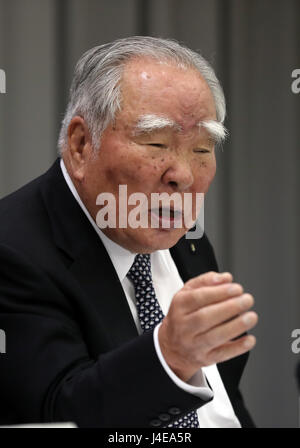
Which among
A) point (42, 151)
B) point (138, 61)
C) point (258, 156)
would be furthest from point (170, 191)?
point (258, 156)

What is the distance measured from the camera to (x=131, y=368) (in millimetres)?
1040

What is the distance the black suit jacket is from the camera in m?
1.04

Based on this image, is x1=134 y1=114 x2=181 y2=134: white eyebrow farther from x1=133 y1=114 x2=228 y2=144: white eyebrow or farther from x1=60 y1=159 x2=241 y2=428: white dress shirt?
x1=60 y1=159 x2=241 y2=428: white dress shirt

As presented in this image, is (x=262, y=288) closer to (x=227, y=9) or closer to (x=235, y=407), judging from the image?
(x=227, y=9)

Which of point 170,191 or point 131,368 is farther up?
point 170,191

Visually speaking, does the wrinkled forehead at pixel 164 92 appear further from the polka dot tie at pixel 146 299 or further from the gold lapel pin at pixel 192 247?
the gold lapel pin at pixel 192 247

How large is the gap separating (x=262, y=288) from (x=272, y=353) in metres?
0.25

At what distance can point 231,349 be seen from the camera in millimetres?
959

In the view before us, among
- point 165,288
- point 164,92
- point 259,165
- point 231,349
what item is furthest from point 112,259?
point 259,165

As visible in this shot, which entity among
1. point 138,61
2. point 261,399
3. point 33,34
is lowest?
point 261,399

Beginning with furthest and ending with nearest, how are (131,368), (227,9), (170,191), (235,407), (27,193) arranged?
(227,9) < (235,407) < (27,193) < (170,191) < (131,368)

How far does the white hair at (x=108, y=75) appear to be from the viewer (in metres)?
1.29

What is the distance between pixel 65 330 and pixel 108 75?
0.45 metres

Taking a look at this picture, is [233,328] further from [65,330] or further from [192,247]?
[192,247]
